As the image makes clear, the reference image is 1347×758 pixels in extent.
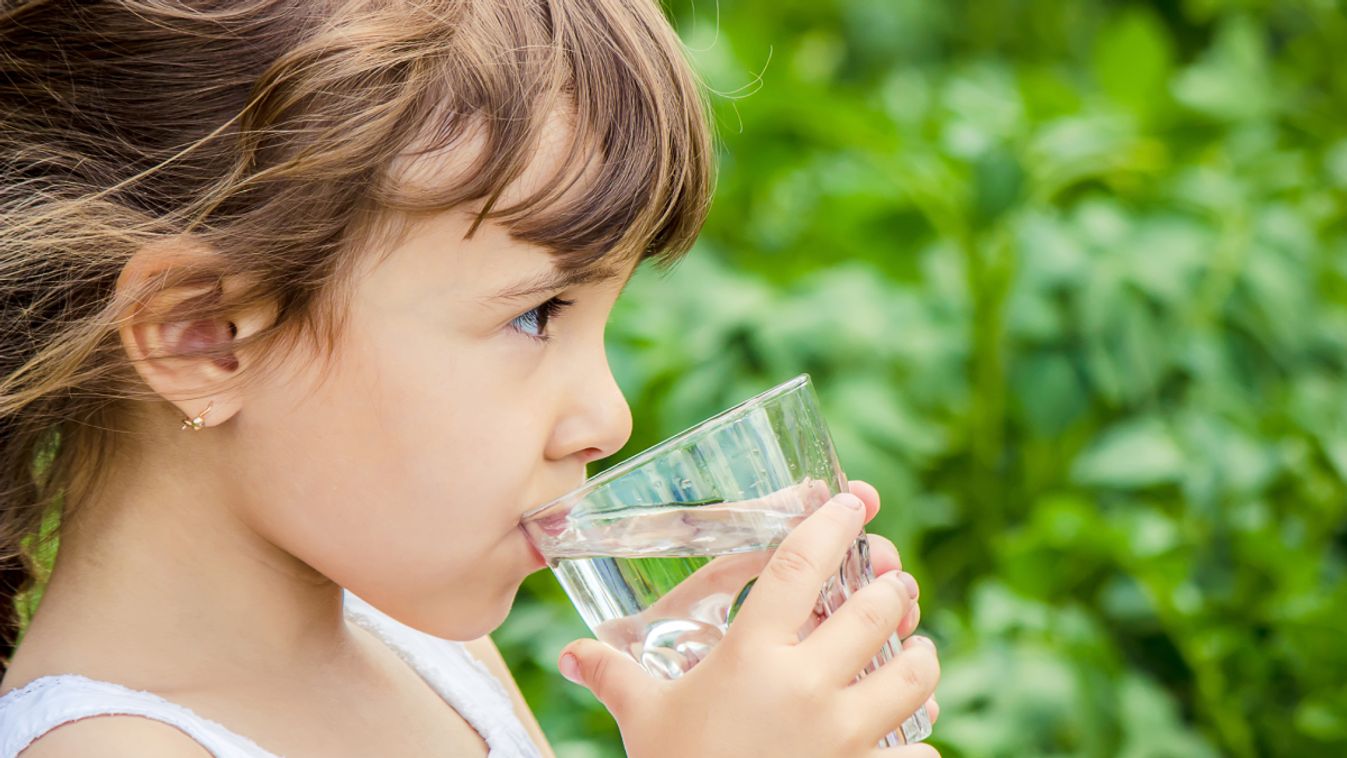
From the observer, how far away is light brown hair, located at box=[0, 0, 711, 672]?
1039 millimetres

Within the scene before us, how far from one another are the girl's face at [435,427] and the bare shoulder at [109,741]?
163 mm

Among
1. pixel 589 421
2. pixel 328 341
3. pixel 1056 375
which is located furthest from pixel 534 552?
pixel 1056 375

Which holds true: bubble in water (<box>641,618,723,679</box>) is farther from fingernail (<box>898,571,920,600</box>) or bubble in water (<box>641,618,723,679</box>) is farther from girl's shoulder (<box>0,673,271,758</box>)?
girl's shoulder (<box>0,673,271,758</box>)

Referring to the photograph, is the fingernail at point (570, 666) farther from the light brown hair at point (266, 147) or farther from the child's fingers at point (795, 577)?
the light brown hair at point (266, 147)

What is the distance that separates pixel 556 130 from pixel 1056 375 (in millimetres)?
1338

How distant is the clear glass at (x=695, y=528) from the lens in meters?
1.01

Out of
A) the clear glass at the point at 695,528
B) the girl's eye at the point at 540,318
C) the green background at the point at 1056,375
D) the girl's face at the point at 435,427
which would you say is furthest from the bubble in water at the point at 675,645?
the green background at the point at 1056,375

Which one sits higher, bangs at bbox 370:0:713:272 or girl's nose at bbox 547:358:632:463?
bangs at bbox 370:0:713:272

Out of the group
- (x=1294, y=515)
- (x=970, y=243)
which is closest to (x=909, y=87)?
(x=970, y=243)

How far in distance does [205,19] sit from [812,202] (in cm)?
167

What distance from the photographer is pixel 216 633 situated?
114 cm

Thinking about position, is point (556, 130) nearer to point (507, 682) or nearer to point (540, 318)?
point (540, 318)

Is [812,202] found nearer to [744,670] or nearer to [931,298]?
[931,298]

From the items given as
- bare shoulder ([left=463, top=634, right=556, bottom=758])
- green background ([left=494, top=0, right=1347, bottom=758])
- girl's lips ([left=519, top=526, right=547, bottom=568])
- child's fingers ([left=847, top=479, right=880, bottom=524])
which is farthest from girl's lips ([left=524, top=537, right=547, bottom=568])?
green background ([left=494, top=0, right=1347, bottom=758])
